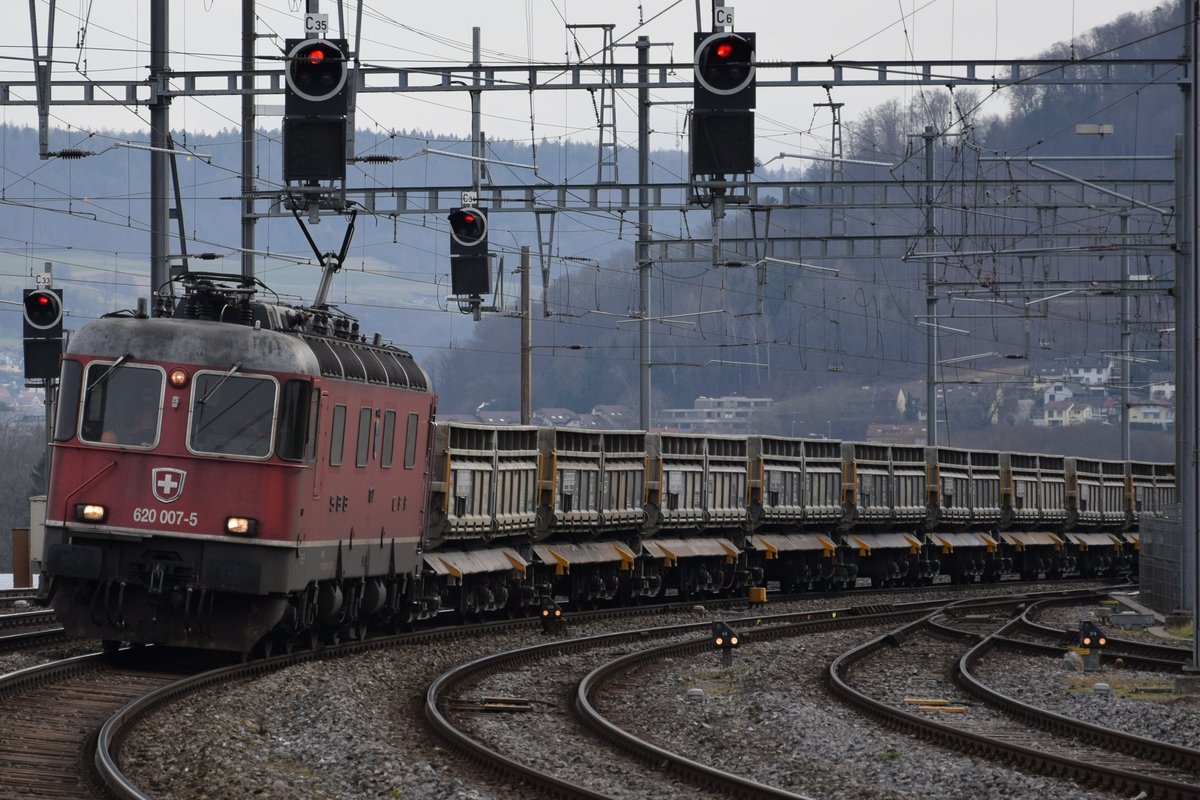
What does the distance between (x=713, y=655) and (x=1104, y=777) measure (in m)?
10.1

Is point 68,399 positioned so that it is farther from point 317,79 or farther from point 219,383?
point 317,79

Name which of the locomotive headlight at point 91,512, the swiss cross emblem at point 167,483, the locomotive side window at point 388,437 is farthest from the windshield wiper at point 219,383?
the locomotive side window at point 388,437

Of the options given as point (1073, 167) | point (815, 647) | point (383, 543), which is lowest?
point (815, 647)

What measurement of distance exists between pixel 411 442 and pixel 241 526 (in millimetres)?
4614

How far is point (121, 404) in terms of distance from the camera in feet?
57.2

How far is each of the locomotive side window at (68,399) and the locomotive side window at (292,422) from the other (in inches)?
77.4

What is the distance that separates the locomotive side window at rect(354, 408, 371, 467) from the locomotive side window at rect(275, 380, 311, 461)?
1.89 meters

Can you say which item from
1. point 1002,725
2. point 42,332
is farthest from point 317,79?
point 42,332

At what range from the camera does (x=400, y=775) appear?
11938 mm

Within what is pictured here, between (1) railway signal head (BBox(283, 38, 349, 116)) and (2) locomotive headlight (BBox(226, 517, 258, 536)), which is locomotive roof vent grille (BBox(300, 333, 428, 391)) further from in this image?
(1) railway signal head (BBox(283, 38, 349, 116))

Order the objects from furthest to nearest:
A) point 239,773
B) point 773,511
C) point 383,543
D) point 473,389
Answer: point 473,389 → point 773,511 → point 383,543 → point 239,773

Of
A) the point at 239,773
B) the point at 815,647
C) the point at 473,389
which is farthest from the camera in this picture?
the point at 473,389

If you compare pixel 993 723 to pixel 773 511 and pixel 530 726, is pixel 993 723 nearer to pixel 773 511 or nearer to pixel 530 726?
pixel 530 726

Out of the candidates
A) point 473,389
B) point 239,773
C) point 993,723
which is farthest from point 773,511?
point 473,389
